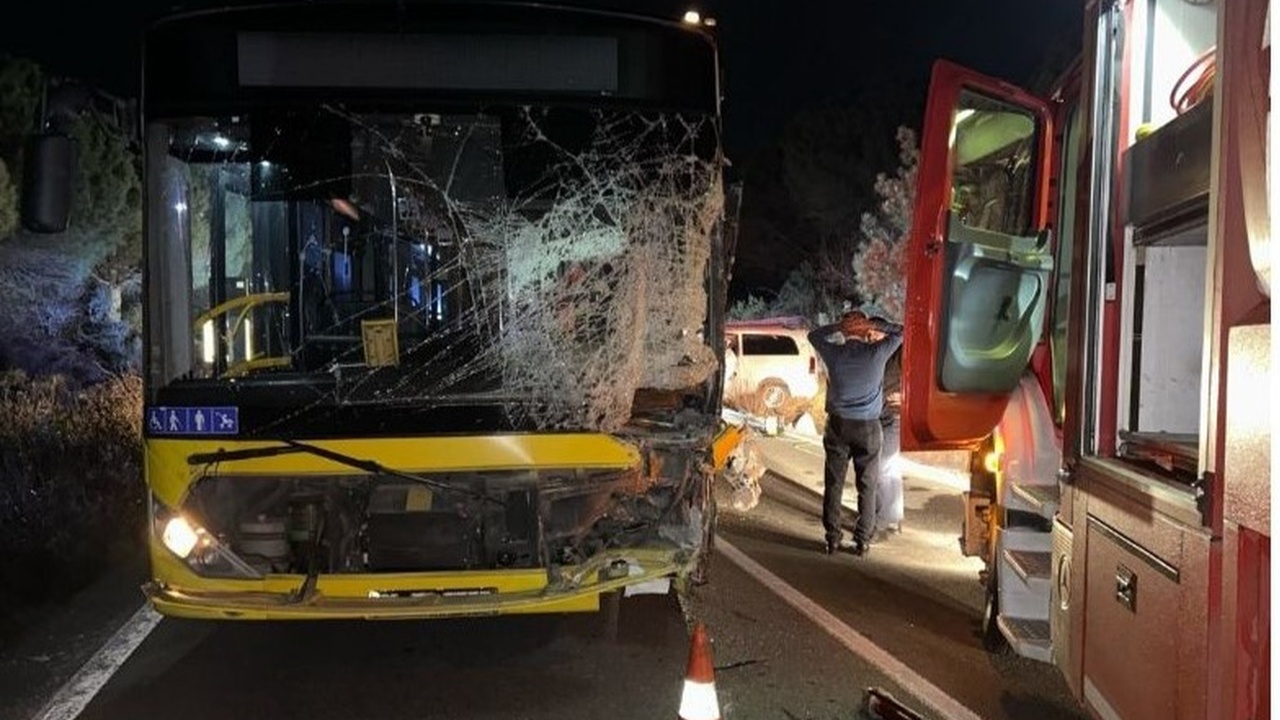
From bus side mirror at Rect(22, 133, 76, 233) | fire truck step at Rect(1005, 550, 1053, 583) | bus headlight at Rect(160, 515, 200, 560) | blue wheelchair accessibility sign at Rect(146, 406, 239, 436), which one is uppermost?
bus side mirror at Rect(22, 133, 76, 233)

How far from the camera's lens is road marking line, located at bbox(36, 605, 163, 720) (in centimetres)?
501

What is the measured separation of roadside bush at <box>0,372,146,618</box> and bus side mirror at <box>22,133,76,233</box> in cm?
286

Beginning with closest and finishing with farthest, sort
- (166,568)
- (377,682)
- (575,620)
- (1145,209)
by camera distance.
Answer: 1. (1145,209)
2. (166,568)
3. (377,682)
4. (575,620)

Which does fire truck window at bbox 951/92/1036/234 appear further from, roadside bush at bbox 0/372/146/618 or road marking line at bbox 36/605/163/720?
roadside bush at bbox 0/372/146/618

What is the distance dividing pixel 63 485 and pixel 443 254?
18.1 ft

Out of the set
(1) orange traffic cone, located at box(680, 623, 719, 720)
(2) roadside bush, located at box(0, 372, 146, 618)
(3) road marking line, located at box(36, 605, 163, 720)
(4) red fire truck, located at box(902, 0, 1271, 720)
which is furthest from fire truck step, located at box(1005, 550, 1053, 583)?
(2) roadside bush, located at box(0, 372, 146, 618)

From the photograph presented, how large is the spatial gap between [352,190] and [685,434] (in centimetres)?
191

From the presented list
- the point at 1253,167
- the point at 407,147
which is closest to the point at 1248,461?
the point at 1253,167

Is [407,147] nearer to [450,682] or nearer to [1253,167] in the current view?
[450,682]

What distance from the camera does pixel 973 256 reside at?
5105mm

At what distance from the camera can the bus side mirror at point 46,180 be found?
4.65 m

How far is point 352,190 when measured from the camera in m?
5.39

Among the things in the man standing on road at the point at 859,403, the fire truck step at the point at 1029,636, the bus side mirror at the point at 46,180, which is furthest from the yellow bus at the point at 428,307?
the man standing on road at the point at 859,403

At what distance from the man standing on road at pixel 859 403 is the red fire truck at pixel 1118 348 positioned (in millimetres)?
2256
